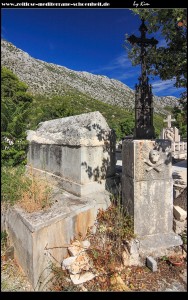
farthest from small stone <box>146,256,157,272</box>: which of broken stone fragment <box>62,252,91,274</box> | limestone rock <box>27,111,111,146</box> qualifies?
limestone rock <box>27,111,111,146</box>

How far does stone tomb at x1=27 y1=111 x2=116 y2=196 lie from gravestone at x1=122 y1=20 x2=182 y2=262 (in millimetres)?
820

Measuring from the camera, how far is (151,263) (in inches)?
145

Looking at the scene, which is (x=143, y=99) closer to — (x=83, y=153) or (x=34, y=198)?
(x=83, y=153)

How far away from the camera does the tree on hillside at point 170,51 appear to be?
Result: 3.29 metres

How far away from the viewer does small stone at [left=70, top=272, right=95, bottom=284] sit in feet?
11.1

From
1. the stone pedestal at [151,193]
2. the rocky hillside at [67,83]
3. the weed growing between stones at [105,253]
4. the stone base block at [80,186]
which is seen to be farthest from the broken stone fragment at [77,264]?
the rocky hillside at [67,83]

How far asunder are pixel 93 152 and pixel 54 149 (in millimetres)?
1393

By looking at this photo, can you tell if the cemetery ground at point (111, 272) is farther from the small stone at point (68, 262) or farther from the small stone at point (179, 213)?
the small stone at point (179, 213)

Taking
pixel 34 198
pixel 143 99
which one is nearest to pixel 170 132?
pixel 143 99

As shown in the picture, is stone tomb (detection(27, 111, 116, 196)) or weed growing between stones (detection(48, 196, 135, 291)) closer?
weed growing between stones (detection(48, 196, 135, 291))

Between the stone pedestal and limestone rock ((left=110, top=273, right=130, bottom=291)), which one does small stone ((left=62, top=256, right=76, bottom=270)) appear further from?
the stone pedestal

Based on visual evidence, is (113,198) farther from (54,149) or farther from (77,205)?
(54,149)

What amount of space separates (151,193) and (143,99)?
1.91m

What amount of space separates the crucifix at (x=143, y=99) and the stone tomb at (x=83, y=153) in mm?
977
